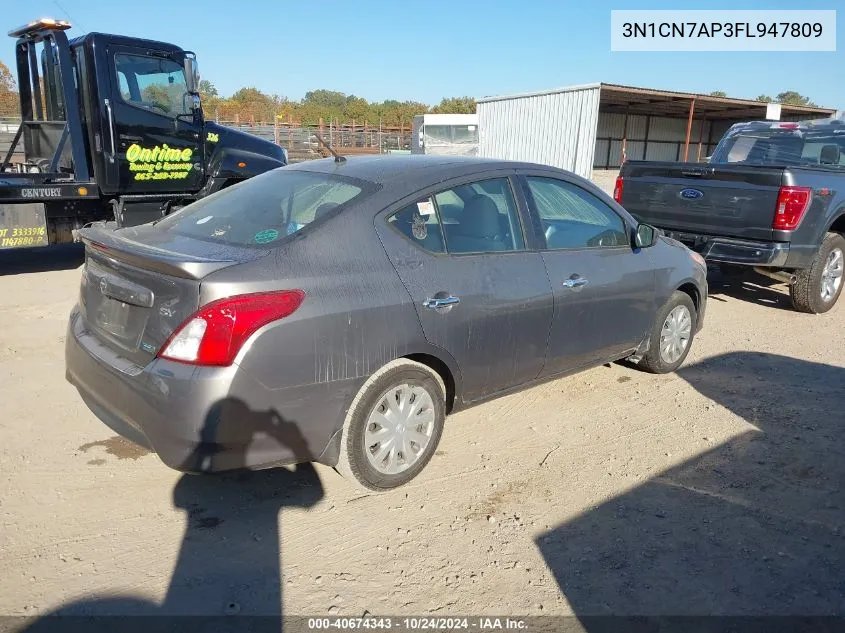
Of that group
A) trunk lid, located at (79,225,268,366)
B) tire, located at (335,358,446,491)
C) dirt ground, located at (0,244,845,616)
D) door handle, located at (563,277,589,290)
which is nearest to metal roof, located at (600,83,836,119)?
door handle, located at (563,277,589,290)

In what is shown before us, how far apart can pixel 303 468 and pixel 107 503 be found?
96 centimetres

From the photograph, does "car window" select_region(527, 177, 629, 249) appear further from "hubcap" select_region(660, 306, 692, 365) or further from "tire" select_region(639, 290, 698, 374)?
"hubcap" select_region(660, 306, 692, 365)

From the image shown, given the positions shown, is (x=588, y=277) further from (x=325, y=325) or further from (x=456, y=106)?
(x=456, y=106)

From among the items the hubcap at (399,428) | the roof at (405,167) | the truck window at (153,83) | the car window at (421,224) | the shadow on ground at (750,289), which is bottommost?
the shadow on ground at (750,289)

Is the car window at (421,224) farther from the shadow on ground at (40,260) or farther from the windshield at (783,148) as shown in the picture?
the shadow on ground at (40,260)

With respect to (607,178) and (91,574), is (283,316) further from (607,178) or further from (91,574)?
(607,178)

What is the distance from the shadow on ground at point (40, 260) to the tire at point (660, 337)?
7280 mm

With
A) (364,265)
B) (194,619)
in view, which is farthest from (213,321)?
(194,619)

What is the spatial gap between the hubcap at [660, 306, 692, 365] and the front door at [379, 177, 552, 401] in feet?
4.93

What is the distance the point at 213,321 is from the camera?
2.65 m

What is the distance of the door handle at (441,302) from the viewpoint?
326cm

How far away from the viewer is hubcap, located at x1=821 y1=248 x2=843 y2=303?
7.07 m

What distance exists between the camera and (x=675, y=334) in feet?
16.6

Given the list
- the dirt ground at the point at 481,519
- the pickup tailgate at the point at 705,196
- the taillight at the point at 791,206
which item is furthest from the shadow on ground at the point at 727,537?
the pickup tailgate at the point at 705,196
